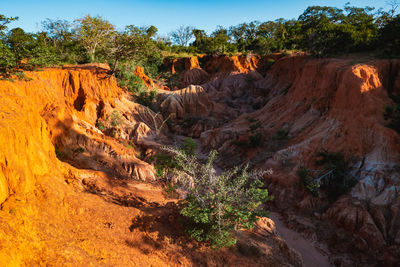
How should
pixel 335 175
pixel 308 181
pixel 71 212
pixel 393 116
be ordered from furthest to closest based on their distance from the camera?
pixel 308 181 → pixel 393 116 → pixel 335 175 → pixel 71 212

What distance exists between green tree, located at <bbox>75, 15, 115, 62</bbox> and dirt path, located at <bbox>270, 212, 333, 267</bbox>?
2314 cm

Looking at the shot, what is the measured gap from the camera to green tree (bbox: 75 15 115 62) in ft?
75.2

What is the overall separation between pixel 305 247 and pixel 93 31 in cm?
2596

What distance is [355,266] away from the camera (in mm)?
8633

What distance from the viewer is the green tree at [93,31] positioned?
22906mm

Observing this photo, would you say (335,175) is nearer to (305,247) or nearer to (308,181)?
(308,181)

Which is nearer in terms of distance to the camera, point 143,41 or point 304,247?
point 304,247


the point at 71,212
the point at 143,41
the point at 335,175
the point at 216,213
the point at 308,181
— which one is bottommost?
the point at 308,181

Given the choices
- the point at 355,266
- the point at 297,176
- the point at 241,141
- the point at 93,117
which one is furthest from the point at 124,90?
the point at 355,266

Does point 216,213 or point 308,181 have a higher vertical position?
point 216,213

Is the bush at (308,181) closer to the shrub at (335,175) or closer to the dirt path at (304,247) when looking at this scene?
the shrub at (335,175)

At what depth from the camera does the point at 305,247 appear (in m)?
9.77

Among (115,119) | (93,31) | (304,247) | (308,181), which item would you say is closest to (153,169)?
(115,119)

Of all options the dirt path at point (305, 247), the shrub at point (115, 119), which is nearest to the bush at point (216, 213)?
the dirt path at point (305, 247)
